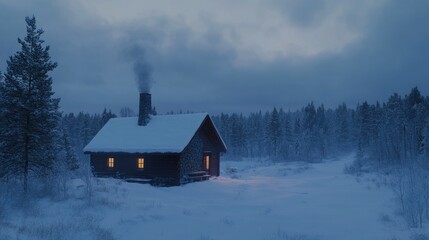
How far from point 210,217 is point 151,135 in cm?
1576

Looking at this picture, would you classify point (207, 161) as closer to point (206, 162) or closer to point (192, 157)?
point (206, 162)

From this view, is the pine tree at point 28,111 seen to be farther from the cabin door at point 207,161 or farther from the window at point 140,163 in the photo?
the cabin door at point 207,161

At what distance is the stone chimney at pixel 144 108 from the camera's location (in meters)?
33.1

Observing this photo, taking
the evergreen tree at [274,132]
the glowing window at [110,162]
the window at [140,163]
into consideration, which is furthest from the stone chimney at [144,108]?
the evergreen tree at [274,132]

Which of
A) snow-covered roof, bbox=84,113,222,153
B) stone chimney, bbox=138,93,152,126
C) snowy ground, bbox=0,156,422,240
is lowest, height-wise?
snowy ground, bbox=0,156,422,240

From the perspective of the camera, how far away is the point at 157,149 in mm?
28797

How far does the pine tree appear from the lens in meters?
21.6

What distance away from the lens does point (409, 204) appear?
14766mm

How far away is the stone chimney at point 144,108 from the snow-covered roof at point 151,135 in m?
0.41

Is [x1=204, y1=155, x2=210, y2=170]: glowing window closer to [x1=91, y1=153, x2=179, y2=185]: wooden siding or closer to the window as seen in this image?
[x1=91, y1=153, x2=179, y2=185]: wooden siding

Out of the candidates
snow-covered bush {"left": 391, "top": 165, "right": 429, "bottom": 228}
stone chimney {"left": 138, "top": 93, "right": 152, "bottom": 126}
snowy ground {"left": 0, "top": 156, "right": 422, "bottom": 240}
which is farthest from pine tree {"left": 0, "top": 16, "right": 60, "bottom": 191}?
snow-covered bush {"left": 391, "top": 165, "right": 429, "bottom": 228}

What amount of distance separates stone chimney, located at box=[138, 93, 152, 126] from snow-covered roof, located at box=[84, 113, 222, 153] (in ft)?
1.35

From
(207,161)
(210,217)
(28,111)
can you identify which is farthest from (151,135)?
(210,217)

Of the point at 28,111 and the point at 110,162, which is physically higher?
the point at 28,111
